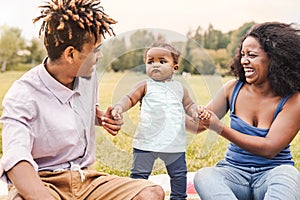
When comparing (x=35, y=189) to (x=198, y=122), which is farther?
(x=198, y=122)

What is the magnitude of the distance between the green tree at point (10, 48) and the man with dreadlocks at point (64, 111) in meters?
4.66

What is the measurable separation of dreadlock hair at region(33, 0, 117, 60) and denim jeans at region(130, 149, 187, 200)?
1.76 feet

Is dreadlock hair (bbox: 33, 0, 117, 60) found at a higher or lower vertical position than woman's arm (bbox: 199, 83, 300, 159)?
higher

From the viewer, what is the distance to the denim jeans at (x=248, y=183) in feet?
7.86

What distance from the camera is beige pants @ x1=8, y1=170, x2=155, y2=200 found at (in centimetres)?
224

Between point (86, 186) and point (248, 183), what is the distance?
2.17 feet

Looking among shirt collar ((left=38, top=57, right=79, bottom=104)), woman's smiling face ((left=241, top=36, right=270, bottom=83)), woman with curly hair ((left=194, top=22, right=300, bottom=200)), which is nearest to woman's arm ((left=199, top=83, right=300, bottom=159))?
woman with curly hair ((left=194, top=22, right=300, bottom=200))

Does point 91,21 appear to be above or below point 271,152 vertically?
above

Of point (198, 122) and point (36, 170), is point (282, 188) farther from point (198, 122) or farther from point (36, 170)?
point (36, 170)

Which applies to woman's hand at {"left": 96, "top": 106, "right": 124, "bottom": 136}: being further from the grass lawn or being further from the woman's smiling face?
the woman's smiling face

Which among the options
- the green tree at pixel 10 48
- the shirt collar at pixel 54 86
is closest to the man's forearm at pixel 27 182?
the shirt collar at pixel 54 86

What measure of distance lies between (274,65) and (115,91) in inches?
25.6

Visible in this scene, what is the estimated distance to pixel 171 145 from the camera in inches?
101

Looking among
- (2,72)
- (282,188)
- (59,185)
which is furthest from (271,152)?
(2,72)
